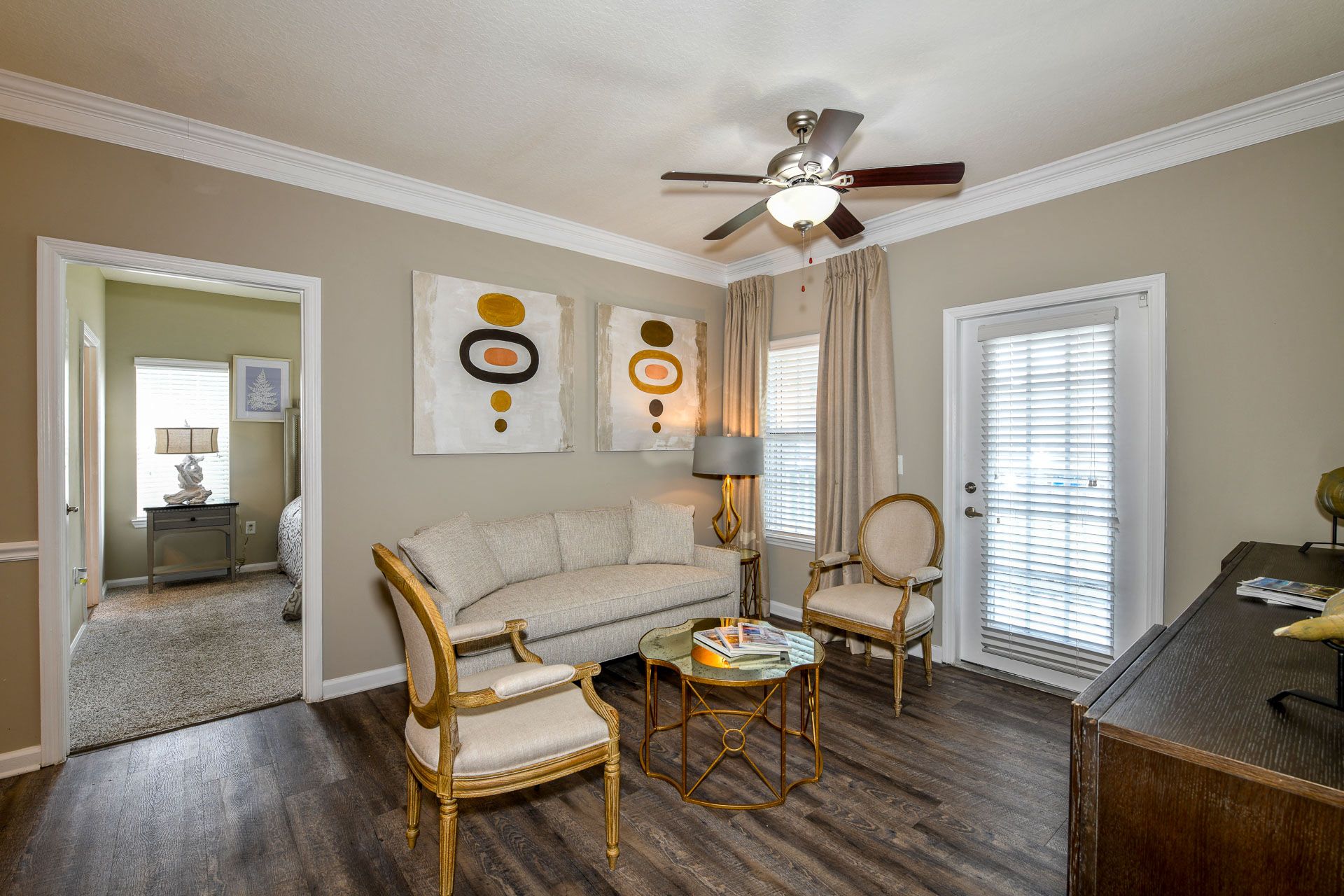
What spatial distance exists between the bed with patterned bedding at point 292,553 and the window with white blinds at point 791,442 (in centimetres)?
364

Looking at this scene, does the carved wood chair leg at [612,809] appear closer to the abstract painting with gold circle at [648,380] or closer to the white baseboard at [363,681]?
the white baseboard at [363,681]

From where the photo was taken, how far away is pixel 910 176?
7.78ft

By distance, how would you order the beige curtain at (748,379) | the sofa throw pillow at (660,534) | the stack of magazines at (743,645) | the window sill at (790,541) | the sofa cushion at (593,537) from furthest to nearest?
the beige curtain at (748,379), the window sill at (790,541), the sofa throw pillow at (660,534), the sofa cushion at (593,537), the stack of magazines at (743,645)

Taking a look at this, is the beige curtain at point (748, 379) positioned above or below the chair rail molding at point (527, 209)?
below

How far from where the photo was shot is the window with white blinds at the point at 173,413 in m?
5.82

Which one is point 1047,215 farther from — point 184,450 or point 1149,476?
point 184,450

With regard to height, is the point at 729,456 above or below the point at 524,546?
above

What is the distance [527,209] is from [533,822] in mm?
Result: 3353

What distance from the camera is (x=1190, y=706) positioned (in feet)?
3.56

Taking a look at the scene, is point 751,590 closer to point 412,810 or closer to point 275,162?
point 412,810

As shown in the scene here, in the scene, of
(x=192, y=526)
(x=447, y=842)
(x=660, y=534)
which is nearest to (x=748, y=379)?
(x=660, y=534)

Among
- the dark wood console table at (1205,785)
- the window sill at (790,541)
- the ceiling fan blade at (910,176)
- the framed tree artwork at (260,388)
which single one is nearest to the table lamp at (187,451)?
the framed tree artwork at (260,388)

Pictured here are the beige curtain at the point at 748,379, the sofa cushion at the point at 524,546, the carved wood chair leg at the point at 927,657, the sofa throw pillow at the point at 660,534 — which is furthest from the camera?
the beige curtain at the point at 748,379

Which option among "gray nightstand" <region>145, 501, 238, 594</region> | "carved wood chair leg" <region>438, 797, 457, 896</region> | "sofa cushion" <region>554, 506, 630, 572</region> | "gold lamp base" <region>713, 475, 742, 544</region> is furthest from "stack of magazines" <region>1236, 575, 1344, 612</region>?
"gray nightstand" <region>145, 501, 238, 594</region>
